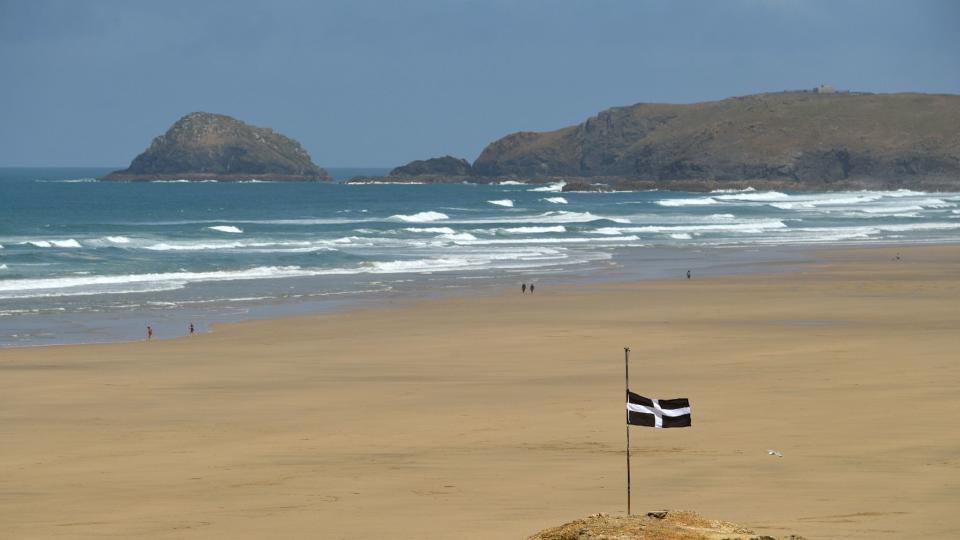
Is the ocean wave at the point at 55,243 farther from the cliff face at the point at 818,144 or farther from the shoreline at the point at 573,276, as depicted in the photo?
the cliff face at the point at 818,144

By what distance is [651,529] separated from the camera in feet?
26.4

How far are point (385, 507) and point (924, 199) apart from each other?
381 ft

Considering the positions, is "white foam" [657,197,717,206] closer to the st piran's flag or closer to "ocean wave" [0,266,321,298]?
"ocean wave" [0,266,321,298]

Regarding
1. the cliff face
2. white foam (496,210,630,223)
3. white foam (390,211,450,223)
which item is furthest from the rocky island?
white foam (390,211,450,223)

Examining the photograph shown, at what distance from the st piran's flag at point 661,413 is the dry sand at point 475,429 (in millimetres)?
1561

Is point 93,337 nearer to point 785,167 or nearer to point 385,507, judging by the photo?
point 385,507

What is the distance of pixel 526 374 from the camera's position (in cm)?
2225

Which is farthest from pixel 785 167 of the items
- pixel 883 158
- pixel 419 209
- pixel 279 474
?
pixel 279 474

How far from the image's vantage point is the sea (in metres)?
35.9

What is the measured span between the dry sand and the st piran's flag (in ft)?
5.12

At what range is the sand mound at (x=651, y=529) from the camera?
7.95 m

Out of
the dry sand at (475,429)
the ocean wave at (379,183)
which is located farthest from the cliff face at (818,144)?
the dry sand at (475,429)

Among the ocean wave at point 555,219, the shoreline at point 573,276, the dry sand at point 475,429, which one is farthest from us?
the ocean wave at point 555,219

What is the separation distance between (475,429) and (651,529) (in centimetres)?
861
